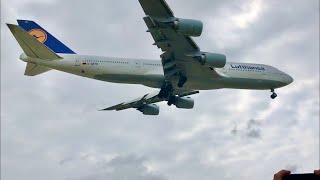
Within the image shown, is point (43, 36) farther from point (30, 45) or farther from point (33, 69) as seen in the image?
point (30, 45)

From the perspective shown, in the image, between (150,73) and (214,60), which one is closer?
(214,60)

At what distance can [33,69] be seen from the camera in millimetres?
41812

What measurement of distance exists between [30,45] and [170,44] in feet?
40.5

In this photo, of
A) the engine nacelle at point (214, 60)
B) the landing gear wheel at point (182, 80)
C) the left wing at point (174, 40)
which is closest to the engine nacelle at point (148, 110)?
the left wing at point (174, 40)

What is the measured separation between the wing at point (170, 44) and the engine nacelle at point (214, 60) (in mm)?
847

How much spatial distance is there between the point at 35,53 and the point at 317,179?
1516 inches

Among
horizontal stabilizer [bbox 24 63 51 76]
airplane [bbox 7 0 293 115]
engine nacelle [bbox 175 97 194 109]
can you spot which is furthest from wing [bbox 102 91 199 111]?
horizontal stabilizer [bbox 24 63 51 76]

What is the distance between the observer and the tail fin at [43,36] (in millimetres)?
44838

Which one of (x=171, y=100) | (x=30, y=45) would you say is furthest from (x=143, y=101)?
(x=30, y=45)

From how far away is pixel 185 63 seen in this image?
A: 4247cm

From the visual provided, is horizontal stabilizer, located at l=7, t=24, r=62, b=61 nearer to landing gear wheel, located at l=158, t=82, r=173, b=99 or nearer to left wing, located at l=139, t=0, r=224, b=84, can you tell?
left wing, located at l=139, t=0, r=224, b=84

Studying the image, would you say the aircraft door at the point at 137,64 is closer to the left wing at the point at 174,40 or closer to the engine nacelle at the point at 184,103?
the left wing at the point at 174,40

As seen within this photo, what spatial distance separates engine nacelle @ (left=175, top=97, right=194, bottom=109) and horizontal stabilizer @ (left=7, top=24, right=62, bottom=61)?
46.2 ft

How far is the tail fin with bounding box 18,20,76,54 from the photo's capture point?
4484 centimetres
